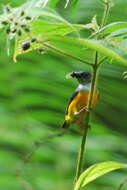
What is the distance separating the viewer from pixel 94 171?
2.16ft

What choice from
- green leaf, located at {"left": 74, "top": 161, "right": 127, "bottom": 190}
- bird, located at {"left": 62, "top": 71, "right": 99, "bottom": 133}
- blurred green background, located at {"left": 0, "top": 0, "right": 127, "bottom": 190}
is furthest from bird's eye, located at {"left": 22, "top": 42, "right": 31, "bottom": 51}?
blurred green background, located at {"left": 0, "top": 0, "right": 127, "bottom": 190}

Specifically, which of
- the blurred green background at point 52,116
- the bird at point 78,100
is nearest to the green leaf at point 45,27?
the bird at point 78,100

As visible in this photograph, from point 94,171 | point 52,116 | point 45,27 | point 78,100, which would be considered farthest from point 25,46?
point 52,116

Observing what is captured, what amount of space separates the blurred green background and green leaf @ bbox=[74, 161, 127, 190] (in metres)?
0.99

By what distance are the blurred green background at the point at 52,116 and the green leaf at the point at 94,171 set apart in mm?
993

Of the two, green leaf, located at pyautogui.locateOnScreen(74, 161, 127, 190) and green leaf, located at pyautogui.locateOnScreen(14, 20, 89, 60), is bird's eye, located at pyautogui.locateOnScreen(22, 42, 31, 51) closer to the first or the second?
green leaf, located at pyautogui.locateOnScreen(14, 20, 89, 60)

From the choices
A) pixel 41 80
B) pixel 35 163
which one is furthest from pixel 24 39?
pixel 41 80

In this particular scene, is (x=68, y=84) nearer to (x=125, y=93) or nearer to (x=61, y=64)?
(x=61, y=64)

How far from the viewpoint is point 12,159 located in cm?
174

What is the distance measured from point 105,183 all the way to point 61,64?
1.32 ft

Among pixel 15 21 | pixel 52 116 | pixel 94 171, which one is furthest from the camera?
pixel 52 116

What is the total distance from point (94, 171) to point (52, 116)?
126 cm

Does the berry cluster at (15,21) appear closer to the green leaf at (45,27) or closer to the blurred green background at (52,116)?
the green leaf at (45,27)

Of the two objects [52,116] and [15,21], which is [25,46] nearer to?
[15,21]
